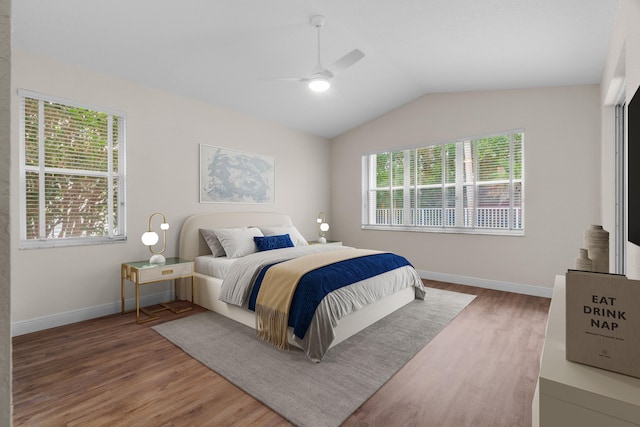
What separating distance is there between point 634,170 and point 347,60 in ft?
7.17

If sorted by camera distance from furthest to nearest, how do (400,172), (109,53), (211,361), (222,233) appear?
(400,172) < (222,233) < (109,53) < (211,361)

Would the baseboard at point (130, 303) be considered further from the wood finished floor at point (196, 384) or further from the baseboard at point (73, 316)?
the wood finished floor at point (196, 384)

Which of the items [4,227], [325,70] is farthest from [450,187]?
[4,227]

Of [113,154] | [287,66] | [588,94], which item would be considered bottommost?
[113,154]

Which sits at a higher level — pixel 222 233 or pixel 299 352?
pixel 222 233

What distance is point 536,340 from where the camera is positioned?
2854mm

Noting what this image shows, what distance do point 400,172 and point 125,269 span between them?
4.43 meters

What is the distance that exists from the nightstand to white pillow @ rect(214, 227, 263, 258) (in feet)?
1.53

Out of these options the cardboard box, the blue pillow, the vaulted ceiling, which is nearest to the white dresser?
the cardboard box

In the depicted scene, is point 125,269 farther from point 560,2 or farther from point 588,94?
point 588,94

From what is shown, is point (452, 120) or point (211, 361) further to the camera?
point (452, 120)

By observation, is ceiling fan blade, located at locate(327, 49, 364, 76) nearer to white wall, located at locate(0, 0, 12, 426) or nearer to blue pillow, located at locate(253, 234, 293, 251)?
blue pillow, located at locate(253, 234, 293, 251)

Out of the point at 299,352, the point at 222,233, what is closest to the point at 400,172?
the point at 222,233

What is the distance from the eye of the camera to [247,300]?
300cm
